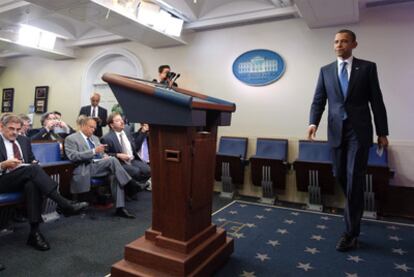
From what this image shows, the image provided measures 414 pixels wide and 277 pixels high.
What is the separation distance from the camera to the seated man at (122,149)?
342cm

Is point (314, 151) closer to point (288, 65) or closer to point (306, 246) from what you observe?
point (288, 65)

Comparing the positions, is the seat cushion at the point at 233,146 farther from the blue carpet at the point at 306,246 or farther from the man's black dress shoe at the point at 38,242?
the man's black dress shoe at the point at 38,242

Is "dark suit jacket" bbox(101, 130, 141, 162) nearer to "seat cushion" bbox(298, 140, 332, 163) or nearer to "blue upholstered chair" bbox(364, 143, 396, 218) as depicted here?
→ "seat cushion" bbox(298, 140, 332, 163)

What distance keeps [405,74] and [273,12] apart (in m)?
1.78

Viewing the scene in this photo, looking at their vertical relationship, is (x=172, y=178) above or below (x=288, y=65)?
below

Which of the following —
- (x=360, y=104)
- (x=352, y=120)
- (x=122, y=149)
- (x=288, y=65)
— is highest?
(x=288, y=65)

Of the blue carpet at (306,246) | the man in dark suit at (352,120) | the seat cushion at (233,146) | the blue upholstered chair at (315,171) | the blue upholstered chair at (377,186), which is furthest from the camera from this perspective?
the seat cushion at (233,146)

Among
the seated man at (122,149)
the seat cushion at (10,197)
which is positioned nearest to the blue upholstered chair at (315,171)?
the seated man at (122,149)

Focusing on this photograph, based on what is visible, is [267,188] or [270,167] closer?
[270,167]

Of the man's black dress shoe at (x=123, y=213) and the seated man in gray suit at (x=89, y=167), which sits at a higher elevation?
the seated man in gray suit at (x=89, y=167)

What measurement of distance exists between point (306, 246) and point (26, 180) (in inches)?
90.7

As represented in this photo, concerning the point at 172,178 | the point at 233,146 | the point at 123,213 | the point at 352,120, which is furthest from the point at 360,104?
the point at 123,213

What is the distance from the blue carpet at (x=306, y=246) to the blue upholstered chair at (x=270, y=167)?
0.54m

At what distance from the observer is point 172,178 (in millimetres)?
1640
